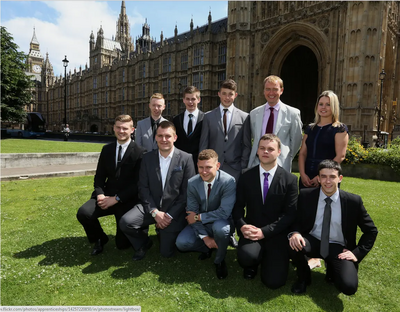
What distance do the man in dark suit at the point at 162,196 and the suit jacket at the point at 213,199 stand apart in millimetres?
286

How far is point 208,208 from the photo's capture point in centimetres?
408

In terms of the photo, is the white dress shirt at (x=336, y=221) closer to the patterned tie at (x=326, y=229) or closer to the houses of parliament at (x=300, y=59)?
the patterned tie at (x=326, y=229)

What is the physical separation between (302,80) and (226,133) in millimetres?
32509

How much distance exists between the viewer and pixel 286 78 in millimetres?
31969

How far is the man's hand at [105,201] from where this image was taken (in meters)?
4.31

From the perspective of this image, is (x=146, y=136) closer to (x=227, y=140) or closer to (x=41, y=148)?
(x=227, y=140)

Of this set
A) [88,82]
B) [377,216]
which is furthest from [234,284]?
[88,82]

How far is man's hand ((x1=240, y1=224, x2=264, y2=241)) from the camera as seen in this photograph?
355 cm

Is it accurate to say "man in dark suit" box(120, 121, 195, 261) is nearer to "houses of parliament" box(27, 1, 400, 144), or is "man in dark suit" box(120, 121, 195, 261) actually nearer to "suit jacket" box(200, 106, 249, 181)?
"suit jacket" box(200, 106, 249, 181)

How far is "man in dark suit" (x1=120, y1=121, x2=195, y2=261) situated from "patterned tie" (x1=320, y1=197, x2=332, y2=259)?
2.01 m

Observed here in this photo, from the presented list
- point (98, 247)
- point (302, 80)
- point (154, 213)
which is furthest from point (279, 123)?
point (302, 80)

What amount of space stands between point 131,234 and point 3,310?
5.57 ft

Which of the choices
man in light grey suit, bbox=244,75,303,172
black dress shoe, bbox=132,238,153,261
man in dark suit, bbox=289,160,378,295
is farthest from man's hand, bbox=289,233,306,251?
black dress shoe, bbox=132,238,153,261

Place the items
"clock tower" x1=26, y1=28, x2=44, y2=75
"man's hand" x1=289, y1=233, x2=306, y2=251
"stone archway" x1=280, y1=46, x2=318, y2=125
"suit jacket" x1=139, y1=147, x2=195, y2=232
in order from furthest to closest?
"clock tower" x1=26, y1=28, x2=44, y2=75
"stone archway" x1=280, y1=46, x2=318, y2=125
"suit jacket" x1=139, y1=147, x2=195, y2=232
"man's hand" x1=289, y1=233, x2=306, y2=251
